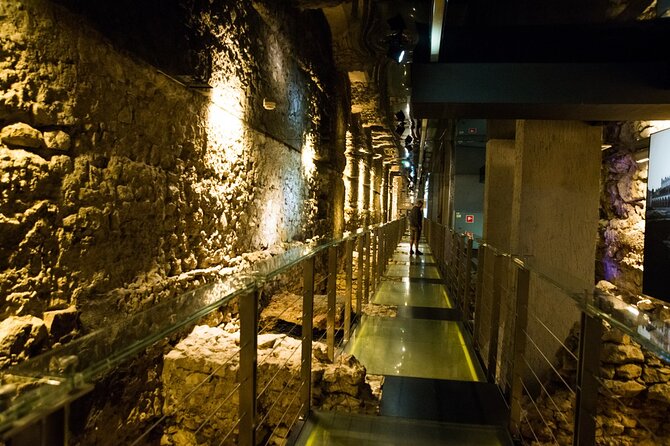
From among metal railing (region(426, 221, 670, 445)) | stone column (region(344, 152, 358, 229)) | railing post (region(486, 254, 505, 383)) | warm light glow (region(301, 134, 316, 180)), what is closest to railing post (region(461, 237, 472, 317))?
metal railing (region(426, 221, 670, 445))

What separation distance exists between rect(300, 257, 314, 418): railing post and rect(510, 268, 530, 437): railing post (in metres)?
1.08

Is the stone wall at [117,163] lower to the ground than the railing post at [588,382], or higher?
higher

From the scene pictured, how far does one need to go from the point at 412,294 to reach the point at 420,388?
3.15 meters

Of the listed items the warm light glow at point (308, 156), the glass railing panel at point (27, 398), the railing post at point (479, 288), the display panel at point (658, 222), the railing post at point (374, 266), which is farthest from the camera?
the warm light glow at point (308, 156)

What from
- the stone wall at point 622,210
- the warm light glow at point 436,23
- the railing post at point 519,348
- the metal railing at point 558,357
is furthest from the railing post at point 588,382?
the stone wall at point 622,210

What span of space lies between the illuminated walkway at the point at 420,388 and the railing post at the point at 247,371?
58 centimetres

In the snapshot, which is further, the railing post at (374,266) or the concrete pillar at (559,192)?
the railing post at (374,266)

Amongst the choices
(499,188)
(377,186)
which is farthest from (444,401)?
(377,186)

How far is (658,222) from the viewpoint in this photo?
4.69 metres

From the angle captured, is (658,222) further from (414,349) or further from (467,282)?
(414,349)

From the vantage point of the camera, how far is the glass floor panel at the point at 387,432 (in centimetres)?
218

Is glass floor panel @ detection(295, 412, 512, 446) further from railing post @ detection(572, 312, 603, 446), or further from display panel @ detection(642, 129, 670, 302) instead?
display panel @ detection(642, 129, 670, 302)

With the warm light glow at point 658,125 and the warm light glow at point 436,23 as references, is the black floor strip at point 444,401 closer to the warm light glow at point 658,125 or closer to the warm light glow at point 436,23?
the warm light glow at point 436,23

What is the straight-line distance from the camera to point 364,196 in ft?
42.0
